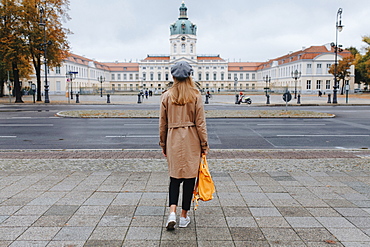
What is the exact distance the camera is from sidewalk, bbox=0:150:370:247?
375 cm

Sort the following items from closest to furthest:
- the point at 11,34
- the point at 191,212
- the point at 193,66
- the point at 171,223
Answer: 1. the point at 171,223
2. the point at 191,212
3. the point at 11,34
4. the point at 193,66

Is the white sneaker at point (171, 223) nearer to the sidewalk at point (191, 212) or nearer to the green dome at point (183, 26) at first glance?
the sidewalk at point (191, 212)

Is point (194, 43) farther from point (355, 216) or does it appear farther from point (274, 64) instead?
point (355, 216)

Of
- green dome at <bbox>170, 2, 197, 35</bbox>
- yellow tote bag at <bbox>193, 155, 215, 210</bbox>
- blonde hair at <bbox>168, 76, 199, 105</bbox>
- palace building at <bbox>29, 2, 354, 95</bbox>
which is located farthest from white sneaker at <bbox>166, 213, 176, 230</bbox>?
green dome at <bbox>170, 2, 197, 35</bbox>

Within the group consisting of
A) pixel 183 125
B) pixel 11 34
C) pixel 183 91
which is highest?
pixel 11 34

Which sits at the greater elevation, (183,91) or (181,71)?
(181,71)

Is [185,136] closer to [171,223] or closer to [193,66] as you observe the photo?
[171,223]

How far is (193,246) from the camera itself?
352 centimetres

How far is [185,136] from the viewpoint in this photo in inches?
149

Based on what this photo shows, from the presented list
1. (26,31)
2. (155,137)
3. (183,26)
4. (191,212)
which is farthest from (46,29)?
(183,26)

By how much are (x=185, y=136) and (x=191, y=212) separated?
1.31 m

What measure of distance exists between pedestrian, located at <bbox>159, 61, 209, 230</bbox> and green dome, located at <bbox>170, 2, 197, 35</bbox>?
12340cm

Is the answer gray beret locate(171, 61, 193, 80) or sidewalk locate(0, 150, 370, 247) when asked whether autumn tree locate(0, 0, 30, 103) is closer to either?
sidewalk locate(0, 150, 370, 247)

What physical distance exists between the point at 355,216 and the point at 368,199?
0.87 m
